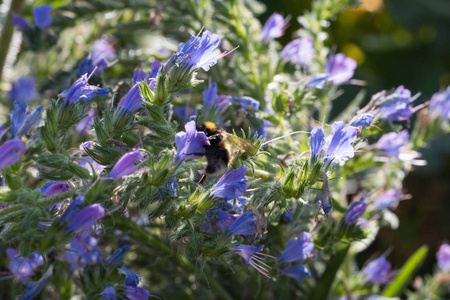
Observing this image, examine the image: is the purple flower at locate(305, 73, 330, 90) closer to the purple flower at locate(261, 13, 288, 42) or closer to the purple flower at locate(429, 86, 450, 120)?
the purple flower at locate(261, 13, 288, 42)

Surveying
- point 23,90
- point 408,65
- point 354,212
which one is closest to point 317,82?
point 354,212

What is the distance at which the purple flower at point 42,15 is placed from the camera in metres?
1.23

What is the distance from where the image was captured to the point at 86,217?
65 centimetres

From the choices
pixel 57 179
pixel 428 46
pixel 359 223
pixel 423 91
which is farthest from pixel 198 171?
pixel 428 46

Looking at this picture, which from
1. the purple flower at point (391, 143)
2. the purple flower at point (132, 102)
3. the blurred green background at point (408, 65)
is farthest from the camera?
the blurred green background at point (408, 65)

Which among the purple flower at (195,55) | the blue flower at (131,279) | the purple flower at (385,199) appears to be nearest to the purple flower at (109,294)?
the blue flower at (131,279)

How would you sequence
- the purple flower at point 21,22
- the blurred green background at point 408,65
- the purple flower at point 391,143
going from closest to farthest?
the purple flower at point 391,143 → the purple flower at point 21,22 → the blurred green background at point 408,65

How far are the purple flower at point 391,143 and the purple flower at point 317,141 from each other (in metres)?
0.36

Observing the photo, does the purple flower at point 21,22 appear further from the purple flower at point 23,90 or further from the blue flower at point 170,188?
the blue flower at point 170,188

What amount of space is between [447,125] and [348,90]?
2.69 ft

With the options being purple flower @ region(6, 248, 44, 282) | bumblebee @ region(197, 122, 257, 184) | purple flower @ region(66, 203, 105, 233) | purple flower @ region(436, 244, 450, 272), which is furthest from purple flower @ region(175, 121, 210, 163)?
purple flower @ region(436, 244, 450, 272)

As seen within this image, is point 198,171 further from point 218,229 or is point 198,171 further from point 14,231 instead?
point 14,231

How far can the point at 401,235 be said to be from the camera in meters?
1.86

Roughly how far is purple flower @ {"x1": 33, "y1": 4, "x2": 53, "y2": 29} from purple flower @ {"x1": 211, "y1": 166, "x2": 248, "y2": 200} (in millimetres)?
758
